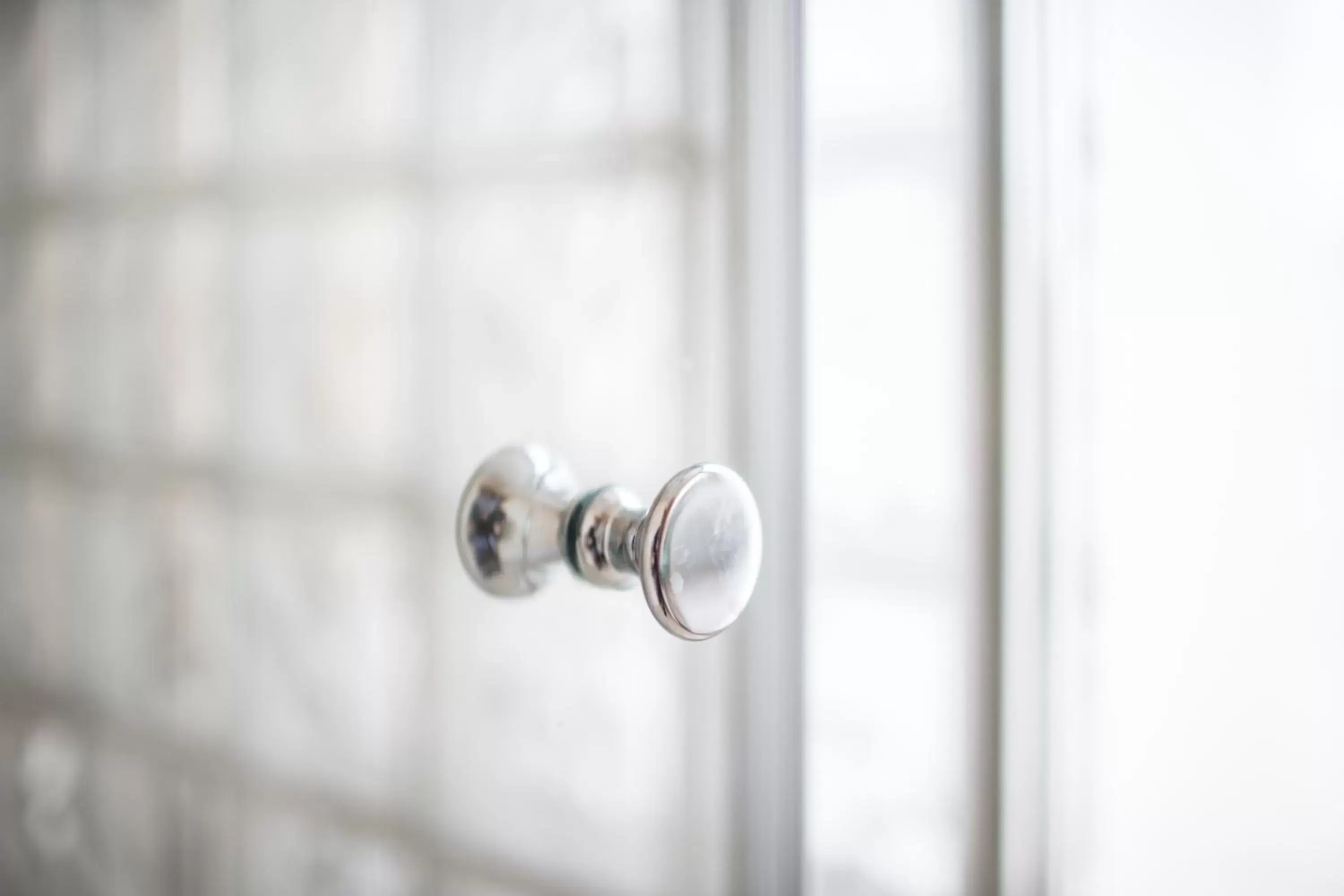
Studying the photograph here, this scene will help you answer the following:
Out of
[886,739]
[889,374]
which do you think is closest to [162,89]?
[889,374]

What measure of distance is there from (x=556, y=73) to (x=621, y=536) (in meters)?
0.24

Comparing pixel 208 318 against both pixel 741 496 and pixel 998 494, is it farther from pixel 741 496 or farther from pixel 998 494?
pixel 998 494

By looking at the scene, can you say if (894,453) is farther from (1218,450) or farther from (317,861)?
(317,861)

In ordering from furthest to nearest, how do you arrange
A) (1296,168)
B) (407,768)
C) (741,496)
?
(1296,168) < (407,768) < (741,496)

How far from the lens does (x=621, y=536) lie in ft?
1.09

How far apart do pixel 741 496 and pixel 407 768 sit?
0.22 metres

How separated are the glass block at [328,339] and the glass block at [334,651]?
0.03 metres

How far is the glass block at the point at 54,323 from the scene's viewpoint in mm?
315

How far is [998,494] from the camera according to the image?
65 cm

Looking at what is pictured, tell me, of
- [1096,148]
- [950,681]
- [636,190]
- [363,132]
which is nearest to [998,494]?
[950,681]

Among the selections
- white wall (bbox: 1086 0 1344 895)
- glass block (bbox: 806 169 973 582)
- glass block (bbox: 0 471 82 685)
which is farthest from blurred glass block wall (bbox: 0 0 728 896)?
white wall (bbox: 1086 0 1344 895)

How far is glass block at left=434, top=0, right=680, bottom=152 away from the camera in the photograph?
434 mm

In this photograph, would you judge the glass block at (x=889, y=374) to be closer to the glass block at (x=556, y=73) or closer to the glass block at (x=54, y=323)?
the glass block at (x=556, y=73)

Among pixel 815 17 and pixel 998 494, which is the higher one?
pixel 815 17
